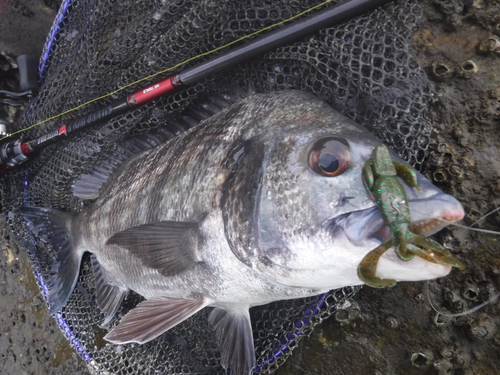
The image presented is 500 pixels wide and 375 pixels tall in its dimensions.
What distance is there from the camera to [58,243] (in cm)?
262

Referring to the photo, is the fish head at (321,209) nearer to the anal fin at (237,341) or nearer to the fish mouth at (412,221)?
the fish mouth at (412,221)

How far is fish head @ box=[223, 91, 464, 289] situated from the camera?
118 centimetres

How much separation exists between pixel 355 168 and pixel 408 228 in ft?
0.92

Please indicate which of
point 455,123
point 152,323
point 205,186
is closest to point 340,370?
point 152,323

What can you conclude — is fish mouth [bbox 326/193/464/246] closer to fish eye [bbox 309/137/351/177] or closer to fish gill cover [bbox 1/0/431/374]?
fish eye [bbox 309/137/351/177]

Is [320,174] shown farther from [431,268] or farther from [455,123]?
[455,123]

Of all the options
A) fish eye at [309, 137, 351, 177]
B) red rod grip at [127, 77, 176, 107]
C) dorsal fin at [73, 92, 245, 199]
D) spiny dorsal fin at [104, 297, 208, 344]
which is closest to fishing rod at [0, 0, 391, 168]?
red rod grip at [127, 77, 176, 107]


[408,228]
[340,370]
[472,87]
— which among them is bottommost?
[340,370]

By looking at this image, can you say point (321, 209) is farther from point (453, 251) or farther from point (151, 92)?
point (151, 92)

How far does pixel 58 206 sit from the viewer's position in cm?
281

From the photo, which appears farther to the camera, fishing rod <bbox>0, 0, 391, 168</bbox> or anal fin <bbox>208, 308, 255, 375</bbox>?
anal fin <bbox>208, 308, 255, 375</bbox>

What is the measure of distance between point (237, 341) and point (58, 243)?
5.22 feet

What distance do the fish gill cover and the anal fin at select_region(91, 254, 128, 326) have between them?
0.57 feet

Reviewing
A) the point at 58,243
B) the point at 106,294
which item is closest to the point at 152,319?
the point at 106,294
